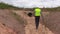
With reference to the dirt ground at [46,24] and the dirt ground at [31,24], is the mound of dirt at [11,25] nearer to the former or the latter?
the dirt ground at [31,24]

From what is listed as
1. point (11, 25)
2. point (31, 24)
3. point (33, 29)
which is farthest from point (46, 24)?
point (11, 25)

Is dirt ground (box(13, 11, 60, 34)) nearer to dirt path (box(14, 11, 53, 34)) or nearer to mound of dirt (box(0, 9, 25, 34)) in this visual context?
dirt path (box(14, 11, 53, 34))

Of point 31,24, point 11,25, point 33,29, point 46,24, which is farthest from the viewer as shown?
point 46,24

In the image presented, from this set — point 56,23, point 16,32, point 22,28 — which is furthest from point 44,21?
point 16,32

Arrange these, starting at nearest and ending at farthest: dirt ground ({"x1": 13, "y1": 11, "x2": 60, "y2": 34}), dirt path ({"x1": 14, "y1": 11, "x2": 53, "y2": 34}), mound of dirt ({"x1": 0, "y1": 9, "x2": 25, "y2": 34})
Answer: mound of dirt ({"x1": 0, "y1": 9, "x2": 25, "y2": 34})
dirt path ({"x1": 14, "y1": 11, "x2": 53, "y2": 34})
dirt ground ({"x1": 13, "y1": 11, "x2": 60, "y2": 34})

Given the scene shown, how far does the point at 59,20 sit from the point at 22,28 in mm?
3995

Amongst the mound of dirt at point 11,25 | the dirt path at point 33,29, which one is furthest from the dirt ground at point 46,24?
the mound of dirt at point 11,25

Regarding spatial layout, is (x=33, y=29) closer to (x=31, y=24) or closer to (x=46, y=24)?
(x=31, y=24)

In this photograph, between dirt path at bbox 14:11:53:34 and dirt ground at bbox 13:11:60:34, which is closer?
dirt path at bbox 14:11:53:34

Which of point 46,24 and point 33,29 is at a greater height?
point 33,29

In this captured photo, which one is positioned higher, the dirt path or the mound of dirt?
the mound of dirt

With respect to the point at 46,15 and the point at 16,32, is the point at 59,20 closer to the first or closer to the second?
the point at 46,15

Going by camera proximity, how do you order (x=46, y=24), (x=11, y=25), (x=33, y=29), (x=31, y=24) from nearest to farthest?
(x=33, y=29)
(x=11, y=25)
(x=31, y=24)
(x=46, y=24)

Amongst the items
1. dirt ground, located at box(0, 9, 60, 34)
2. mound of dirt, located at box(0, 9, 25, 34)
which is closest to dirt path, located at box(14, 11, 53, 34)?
dirt ground, located at box(0, 9, 60, 34)
